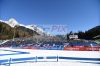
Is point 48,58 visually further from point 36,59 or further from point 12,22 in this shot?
point 12,22

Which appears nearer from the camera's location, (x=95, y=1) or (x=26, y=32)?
Answer: (x=95, y=1)

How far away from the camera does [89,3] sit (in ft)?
16.3

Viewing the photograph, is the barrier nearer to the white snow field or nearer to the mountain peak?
the white snow field

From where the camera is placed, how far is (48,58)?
513 centimetres

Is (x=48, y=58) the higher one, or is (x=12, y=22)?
(x=12, y=22)

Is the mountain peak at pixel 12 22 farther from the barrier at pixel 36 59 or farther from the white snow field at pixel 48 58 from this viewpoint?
the barrier at pixel 36 59

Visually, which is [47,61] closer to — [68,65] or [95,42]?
[68,65]

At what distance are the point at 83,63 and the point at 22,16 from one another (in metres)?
1.37

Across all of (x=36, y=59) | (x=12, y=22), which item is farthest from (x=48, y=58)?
(x=12, y=22)

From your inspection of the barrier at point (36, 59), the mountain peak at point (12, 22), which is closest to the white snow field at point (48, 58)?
the barrier at point (36, 59)

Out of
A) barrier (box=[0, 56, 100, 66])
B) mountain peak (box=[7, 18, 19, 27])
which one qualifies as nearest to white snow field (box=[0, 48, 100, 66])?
barrier (box=[0, 56, 100, 66])

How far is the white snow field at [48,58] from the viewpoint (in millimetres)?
5023

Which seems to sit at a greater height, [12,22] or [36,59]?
[12,22]

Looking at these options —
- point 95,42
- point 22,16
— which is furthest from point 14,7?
point 95,42
